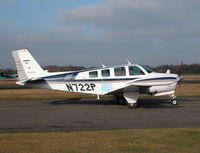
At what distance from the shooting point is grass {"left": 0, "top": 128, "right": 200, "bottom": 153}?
6078mm

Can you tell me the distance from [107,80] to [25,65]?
202 inches

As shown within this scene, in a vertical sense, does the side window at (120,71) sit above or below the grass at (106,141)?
above

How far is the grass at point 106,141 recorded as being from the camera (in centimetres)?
608

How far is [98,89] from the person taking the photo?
15492 mm

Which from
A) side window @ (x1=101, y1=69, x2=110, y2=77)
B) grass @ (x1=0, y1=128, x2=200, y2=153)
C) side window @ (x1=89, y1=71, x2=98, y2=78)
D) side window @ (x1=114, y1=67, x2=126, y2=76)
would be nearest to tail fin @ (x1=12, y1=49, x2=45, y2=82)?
side window @ (x1=89, y1=71, x2=98, y2=78)

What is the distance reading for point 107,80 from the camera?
15375mm

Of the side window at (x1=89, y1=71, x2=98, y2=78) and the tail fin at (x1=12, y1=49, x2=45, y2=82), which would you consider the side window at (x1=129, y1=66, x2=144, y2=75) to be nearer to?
the side window at (x1=89, y1=71, x2=98, y2=78)

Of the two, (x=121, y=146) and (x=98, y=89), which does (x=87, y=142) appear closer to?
(x=121, y=146)

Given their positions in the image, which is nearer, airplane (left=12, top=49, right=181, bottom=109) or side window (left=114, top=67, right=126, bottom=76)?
airplane (left=12, top=49, right=181, bottom=109)

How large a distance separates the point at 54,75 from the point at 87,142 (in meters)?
9.75

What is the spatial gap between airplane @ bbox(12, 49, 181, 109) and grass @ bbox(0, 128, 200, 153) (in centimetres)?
633

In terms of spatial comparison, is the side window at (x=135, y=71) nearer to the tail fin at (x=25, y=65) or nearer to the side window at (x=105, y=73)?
the side window at (x=105, y=73)

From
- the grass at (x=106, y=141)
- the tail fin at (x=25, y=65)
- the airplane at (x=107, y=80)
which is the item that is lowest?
the grass at (x=106, y=141)

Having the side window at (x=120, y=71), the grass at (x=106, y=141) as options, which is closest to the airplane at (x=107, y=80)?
the side window at (x=120, y=71)
